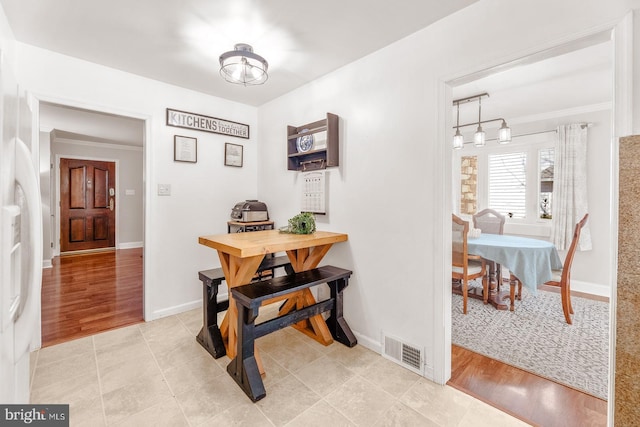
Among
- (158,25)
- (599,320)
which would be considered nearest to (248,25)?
(158,25)

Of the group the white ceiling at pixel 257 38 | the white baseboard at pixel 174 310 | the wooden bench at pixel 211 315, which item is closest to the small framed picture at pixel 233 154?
the white ceiling at pixel 257 38

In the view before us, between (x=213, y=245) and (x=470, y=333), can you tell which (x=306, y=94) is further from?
(x=470, y=333)

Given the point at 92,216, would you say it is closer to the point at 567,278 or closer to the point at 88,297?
the point at 88,297

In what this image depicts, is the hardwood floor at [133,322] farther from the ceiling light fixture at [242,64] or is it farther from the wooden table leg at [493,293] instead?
the ceiling light fixture at [242,64]

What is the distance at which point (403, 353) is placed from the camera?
2.08m

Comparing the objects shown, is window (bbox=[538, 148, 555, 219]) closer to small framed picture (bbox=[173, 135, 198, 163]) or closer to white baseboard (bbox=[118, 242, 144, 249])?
small framed picture (bbox=[173, 135, 198, 163])

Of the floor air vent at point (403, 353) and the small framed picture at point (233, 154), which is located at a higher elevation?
the small framed picture at point (233, 154)

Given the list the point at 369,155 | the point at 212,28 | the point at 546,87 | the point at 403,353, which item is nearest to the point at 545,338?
the point at 403,353

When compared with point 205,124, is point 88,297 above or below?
below

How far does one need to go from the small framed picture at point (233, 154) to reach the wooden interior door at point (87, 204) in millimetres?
4674

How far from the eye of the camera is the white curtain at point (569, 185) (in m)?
3.59

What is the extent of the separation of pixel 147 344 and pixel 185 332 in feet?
0.99

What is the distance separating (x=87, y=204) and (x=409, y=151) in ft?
22.6

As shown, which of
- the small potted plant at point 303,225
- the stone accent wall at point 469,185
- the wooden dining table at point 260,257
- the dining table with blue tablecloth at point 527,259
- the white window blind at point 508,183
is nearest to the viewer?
the wooden dining table at point 260,257
